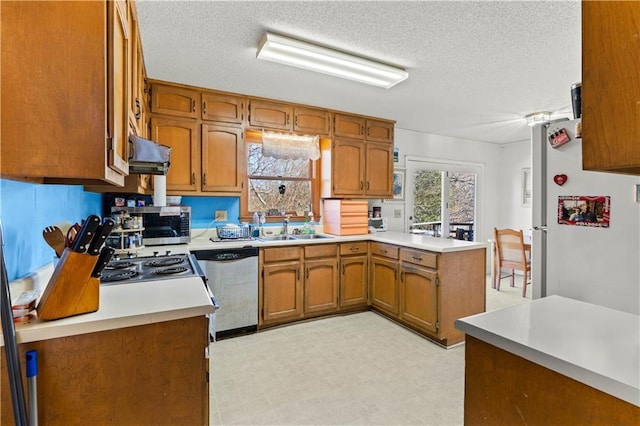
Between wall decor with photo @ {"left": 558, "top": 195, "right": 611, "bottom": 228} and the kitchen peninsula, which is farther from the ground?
wall decor with photo @ {"left": 558, "top": 195, "right": 611, "bottom": 228}

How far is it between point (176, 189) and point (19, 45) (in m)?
2.14

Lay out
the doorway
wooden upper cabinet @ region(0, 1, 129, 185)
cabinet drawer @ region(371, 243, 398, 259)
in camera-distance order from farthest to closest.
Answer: the doorway
cabinet drawer @ region(371, 243, 398, 259)
wooden upper cabinet @ region(0, 1, 129, 185)

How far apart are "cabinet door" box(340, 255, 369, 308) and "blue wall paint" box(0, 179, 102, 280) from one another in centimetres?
247

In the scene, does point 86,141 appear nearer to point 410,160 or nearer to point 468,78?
point 468,78

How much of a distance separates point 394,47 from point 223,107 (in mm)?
1772

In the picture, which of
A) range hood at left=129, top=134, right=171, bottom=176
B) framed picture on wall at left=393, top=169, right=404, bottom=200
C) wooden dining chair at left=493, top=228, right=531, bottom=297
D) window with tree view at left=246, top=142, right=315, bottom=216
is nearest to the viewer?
range hood at left=129, top=134, right=171, bottom=176

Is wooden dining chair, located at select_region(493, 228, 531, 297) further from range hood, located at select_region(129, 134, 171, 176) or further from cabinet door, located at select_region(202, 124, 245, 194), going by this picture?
range hood, located at select_region(129, 134, 171, 176)

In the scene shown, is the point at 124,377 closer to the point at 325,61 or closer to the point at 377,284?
the point at 325,61

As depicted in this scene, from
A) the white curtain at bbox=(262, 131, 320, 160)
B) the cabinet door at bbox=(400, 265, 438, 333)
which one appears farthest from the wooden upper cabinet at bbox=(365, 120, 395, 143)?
the cabinet door at bbox=(400, 265, 438, 333)

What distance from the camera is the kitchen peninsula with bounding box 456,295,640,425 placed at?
2.35 ft

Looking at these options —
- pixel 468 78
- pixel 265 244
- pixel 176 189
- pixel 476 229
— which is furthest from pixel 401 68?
pixel 476 229

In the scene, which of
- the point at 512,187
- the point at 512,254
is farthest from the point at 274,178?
the point at 512,187

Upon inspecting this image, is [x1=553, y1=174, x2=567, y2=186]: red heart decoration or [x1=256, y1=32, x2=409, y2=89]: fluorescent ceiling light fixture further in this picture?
[x1=256, y1=32, x2=409, y2=89]: fluorescent ceiling light fixture

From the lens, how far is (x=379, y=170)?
13.4 feet
